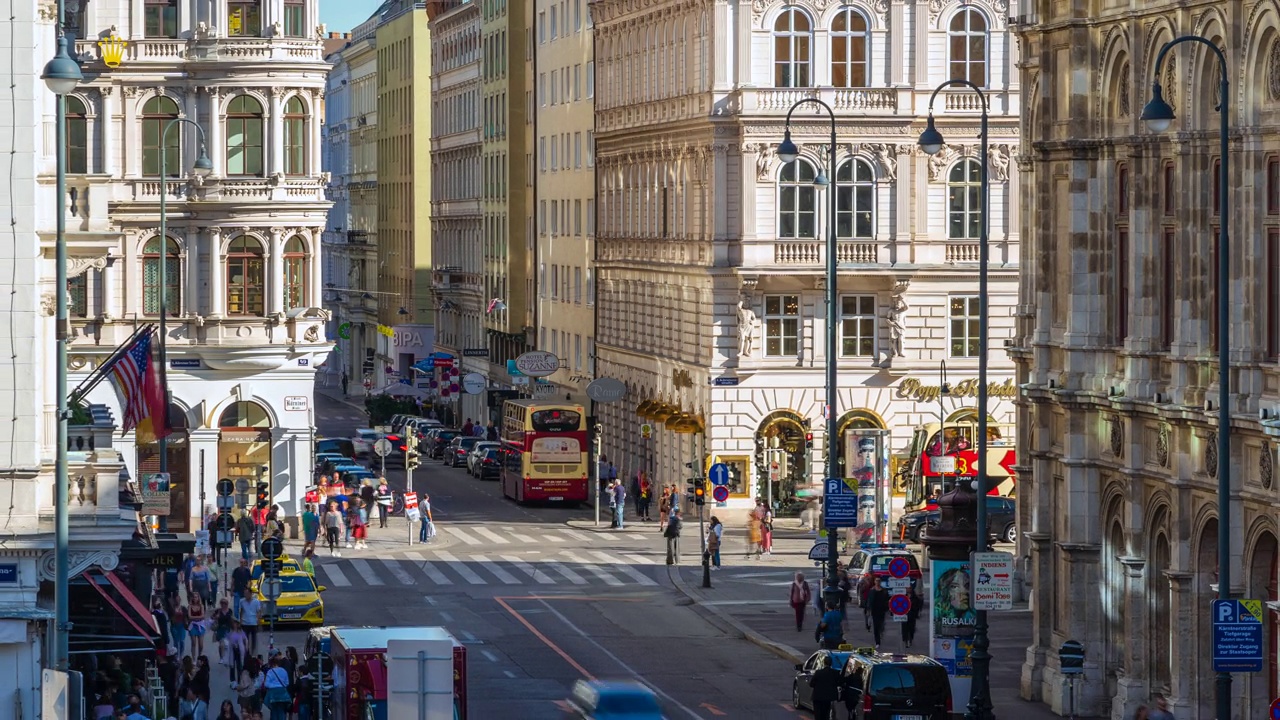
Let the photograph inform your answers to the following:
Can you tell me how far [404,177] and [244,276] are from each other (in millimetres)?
71728

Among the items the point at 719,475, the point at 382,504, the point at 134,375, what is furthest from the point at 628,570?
the point at 134,375

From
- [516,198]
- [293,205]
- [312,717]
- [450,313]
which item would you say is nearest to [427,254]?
[450,313]

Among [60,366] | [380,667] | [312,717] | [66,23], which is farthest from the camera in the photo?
[66,23]

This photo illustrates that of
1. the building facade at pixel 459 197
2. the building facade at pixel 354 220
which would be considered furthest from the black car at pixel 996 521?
the building facade at pixel 354 220

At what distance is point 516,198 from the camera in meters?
114

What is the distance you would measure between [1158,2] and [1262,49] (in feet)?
11.6

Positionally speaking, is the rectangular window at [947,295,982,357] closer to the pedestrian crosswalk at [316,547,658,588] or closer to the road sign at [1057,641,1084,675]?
the pedestrian crosswalk at [316,547,658,588]

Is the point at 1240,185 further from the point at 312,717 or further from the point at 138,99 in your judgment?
the point at 138,99

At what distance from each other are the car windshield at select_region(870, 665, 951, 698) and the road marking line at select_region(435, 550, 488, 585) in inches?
1004

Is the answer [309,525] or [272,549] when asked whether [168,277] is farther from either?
[272,549]

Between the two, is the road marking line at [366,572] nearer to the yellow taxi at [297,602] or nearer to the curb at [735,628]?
the curb at [735,628]

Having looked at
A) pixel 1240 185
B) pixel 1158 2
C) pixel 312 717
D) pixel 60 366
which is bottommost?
pixel 312 717

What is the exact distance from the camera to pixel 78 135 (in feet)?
236

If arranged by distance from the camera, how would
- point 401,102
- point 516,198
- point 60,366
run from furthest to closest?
point 401,102
point 516,198
point 60,366
